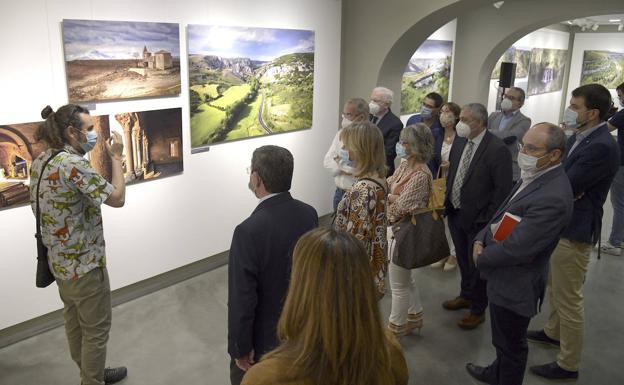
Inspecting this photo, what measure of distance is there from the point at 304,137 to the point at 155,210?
209 centimetres

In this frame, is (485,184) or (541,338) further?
(541,338)

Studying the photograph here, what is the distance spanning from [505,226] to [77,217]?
2364 millimetres

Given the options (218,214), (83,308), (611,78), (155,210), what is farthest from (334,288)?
(611,78)

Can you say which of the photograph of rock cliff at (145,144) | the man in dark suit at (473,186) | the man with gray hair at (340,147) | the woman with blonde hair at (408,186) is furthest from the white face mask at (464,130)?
the photograph of rock cliff at (145,144)

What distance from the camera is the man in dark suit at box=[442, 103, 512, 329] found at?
3678 mm

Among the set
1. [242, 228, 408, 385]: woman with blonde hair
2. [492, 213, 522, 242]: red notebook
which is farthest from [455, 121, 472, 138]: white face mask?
[242, 228, 408, 385]: woman with blonde hair

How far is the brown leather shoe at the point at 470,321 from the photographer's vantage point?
13.2 feet

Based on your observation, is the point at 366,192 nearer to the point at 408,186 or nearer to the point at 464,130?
the point at 408,186

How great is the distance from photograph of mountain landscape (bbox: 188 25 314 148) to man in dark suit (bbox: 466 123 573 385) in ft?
9.36

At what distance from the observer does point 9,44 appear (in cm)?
325

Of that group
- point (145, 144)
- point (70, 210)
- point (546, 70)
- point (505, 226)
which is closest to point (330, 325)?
point (505, 226)

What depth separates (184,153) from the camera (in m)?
4.56

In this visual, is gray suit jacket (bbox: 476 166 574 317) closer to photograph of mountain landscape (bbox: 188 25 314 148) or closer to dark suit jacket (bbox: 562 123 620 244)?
dark suit jacket (bbox: 562 123 620 244)

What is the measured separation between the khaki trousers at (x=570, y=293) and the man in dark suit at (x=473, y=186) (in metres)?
0.62
